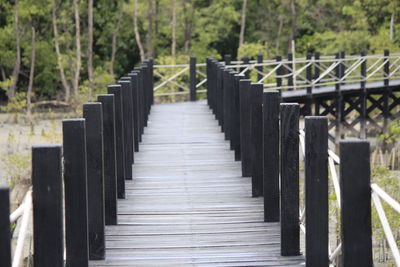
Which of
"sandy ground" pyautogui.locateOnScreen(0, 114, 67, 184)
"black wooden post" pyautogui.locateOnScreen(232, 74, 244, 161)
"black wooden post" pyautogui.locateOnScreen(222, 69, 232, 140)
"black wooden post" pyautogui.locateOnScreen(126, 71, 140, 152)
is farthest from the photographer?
"sandy ground" pyautogui.locateOnScreen(0, 114, 67, 184)

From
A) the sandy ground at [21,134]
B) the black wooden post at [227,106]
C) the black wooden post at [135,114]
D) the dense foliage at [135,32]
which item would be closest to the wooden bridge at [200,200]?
the black wooden post at [135,114]

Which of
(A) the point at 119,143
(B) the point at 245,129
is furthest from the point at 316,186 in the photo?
(B) the point at 245,129

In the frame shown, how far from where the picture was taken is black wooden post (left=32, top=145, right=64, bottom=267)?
4.60 m

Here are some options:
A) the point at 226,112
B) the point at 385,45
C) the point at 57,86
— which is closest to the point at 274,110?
the point at 226,112

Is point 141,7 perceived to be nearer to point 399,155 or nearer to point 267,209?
point 399,155

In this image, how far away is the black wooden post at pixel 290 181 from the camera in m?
5.80

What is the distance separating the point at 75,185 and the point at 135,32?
35.7m

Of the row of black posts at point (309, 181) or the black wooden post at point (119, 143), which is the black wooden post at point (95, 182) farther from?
the black wooden post at point (119, 143)

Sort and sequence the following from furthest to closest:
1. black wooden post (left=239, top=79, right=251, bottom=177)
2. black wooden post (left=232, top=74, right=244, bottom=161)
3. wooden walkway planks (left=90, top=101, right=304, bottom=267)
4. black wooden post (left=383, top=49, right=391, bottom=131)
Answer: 1. black wooden post (left=383, top=49, right=391, bottom=131)
2. black wooden post (left=232, top=74, right=244, bottom=161)
3. black wooden post (left=239, top=79, right=251, bottom=177)
4. wooden walkway planks (left=90, top=101, right=304, bottom=267)

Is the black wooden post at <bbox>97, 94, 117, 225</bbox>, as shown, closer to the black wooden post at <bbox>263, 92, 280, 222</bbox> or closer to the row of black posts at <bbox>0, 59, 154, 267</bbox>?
the row of black posts at <bbox>0, 59, 154, 267</bbox>

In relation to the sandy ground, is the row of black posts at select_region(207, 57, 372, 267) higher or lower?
higher

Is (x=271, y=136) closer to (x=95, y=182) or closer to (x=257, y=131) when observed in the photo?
(x=257, y=131)

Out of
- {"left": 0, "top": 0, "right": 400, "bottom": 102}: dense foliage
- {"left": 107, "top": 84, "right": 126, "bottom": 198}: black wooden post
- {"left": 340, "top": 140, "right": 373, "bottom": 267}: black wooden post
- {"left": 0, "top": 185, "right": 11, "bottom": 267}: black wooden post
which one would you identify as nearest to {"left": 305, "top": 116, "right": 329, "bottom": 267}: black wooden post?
{"left": 340, "top": 140, "right": 373, "bottom": 267}: black wooden post

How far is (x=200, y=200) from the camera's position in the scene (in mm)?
7766
